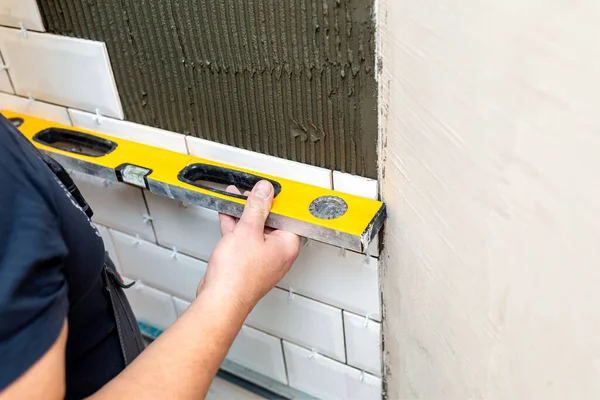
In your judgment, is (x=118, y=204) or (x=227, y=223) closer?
(x=227, y=223)

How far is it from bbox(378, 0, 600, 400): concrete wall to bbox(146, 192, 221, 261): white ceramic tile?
0.37 metres

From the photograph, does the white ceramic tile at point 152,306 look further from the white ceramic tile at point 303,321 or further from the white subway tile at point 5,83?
the white subway tile at point 5,83

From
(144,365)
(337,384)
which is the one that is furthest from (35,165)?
(337,384)

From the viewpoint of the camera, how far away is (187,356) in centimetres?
56

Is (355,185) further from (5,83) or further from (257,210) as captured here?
(5,83)

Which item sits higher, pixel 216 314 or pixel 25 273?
pixel 25 273

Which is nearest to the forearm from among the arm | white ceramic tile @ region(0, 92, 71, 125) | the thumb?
the arm

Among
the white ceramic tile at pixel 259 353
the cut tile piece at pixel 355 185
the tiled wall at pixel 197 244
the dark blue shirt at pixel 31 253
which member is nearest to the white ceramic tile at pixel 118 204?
the tiled wall at pixel 197 244

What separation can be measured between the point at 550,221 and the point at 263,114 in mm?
456

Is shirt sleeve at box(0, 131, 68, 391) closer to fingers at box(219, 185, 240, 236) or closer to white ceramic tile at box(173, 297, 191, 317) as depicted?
fingers at box(219, 185, 240, 236)

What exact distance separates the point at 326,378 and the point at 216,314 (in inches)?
21.2

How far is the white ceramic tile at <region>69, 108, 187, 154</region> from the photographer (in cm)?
94

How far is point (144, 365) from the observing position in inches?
21.0

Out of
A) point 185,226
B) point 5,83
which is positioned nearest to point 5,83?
point 5,83
